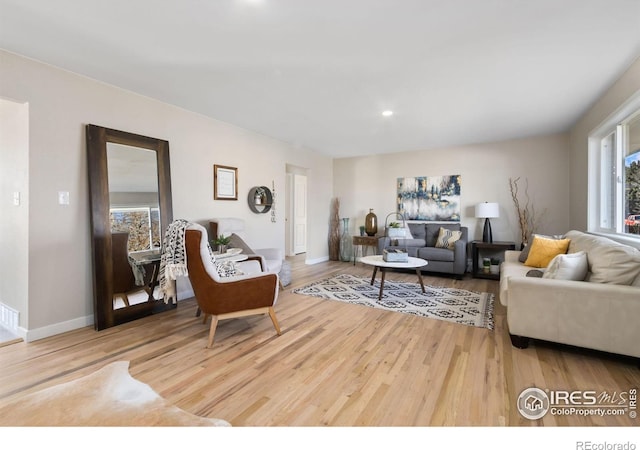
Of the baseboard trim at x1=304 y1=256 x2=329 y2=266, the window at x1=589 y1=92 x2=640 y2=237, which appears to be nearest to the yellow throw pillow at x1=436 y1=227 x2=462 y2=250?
the window at x1=589 y1=92 x2=640 y2=237

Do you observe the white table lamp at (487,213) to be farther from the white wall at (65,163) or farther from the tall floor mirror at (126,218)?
the tall floor mirror at (126,218)

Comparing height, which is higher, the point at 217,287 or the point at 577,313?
the point at 217,287

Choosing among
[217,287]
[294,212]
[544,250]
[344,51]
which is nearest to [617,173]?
[544,250]

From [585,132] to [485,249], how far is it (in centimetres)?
214

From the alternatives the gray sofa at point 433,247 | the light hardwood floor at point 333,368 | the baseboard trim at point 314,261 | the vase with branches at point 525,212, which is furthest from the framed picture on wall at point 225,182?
the vase with branches at point 525,212

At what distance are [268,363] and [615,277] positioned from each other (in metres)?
2.68

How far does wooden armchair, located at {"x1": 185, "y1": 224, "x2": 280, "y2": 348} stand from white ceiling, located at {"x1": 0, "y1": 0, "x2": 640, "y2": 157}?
1469 mm

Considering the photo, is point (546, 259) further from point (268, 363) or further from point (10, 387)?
point (10, 387)

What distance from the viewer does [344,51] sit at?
91.0 inches

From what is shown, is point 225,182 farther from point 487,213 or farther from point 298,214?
point 487,213

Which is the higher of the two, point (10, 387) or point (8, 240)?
point (8, 240)

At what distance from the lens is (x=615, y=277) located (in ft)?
7.23
